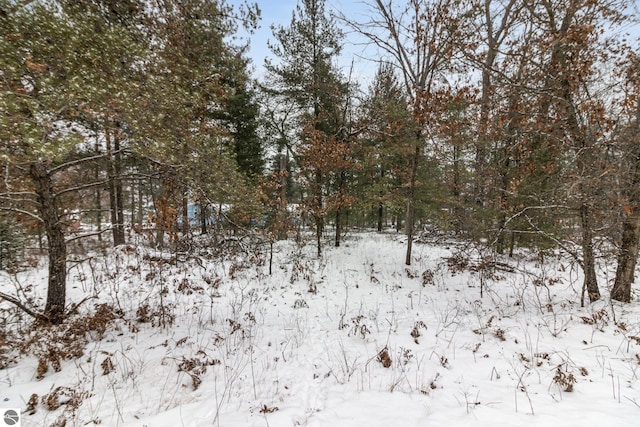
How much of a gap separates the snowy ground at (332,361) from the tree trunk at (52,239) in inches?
19.7

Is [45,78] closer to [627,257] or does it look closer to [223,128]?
[223,128]

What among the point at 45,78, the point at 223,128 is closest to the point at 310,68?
the point at 223,128

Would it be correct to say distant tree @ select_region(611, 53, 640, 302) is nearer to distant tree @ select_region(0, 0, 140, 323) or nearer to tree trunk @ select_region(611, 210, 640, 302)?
tree trunk @ select_region(611, 210, 640, 302)

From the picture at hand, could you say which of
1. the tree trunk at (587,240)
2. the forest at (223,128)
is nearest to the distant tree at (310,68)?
the forest at (223,128)

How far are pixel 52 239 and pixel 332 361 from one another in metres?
4.94

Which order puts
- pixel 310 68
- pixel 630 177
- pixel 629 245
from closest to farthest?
pixel 630 177 → pixel 629 245 → pixel 310 68

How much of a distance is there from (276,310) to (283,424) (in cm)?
319

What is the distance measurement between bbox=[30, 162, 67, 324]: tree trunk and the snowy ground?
50 centimetres

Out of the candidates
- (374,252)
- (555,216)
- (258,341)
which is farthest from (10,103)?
(374,252)

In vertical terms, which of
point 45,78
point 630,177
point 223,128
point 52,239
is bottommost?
point 52,239

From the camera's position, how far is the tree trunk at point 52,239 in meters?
4.18

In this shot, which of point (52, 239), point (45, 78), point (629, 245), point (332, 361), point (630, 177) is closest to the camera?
point (45, 78)

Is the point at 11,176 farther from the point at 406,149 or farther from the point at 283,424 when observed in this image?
the point at 406,149

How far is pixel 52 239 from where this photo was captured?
171 inches
